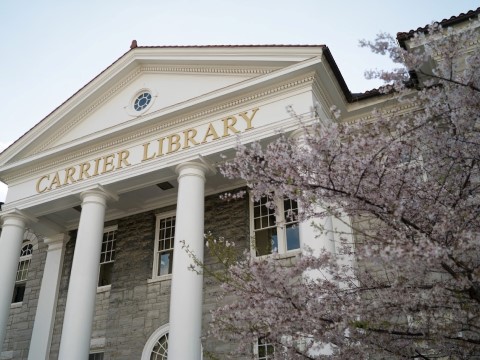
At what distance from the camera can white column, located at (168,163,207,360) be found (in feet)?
34.5

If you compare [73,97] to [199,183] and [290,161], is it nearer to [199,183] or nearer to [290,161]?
[199,183]

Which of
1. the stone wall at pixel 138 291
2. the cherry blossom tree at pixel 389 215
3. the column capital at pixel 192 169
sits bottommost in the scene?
the cherry blossom tree at pixel 389 215

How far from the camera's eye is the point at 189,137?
1330cm

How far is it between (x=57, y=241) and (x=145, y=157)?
6052mm

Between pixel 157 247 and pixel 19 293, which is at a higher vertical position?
pixel 157 247

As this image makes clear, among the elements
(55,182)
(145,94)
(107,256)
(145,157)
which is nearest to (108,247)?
(107,256)

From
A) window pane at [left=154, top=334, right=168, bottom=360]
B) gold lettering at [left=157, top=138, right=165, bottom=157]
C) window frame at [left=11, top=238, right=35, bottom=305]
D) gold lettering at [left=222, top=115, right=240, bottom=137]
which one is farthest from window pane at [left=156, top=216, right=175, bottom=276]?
window frame at [left=11, top=238, right=35, bottom=305]

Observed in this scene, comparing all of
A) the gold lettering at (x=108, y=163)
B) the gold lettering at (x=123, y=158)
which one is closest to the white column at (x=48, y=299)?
the gold lettering at (x=108, y=163)

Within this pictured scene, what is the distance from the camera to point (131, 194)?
15.9m

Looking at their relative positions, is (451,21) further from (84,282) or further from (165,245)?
(84,282)

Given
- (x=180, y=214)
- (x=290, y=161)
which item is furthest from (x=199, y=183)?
(x=290, y=161)

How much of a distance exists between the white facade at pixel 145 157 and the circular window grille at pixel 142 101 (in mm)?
53

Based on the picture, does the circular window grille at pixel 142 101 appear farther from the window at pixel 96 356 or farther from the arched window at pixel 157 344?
the window at pixel 96 356

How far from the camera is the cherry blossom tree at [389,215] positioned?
5.38 metres
